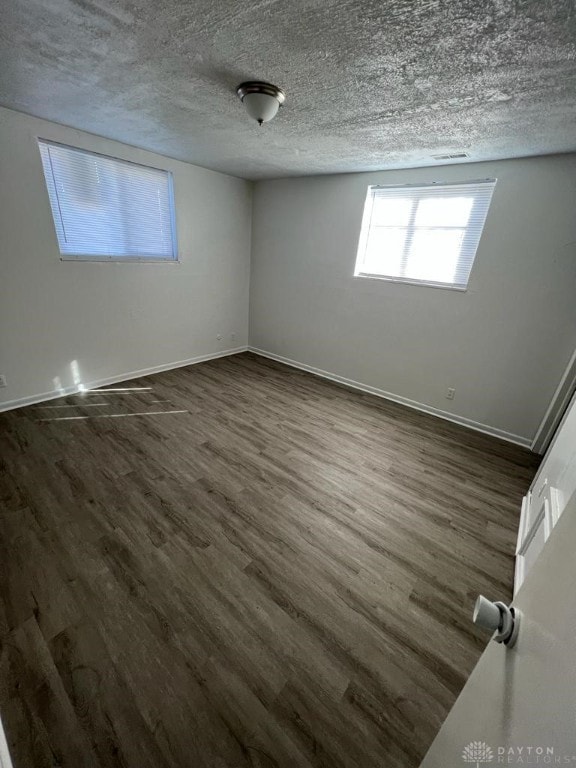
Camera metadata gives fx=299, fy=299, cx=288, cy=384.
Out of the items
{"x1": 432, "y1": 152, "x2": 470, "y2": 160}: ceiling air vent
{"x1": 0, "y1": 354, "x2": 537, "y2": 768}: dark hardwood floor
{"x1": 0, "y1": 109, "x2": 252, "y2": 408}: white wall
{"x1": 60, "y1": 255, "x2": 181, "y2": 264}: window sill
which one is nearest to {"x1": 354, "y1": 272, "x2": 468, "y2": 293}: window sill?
{"x1": 432, "y1": 152, "x2": 470, "y2": 160}: ceiling air vent

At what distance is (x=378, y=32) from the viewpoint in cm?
120

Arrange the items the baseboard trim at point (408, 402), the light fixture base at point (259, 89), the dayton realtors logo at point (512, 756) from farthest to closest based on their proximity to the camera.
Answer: the baseboard trim at point (408, 402)
the light fixture base at point (259, 89)
the dayton realtors logo at point (512, 756)

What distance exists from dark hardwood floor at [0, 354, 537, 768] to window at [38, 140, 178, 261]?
1.77 meters

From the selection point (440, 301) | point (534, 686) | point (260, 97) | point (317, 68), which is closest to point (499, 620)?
point (534, 686)

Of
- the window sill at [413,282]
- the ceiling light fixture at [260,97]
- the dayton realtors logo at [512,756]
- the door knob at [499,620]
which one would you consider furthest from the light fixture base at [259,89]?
the dayton realtors logo at [512,756]

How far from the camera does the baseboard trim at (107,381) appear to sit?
2.92 meters

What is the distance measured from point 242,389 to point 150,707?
2.87m

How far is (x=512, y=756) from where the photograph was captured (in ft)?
1.45

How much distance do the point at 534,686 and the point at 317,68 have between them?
2.26 metres

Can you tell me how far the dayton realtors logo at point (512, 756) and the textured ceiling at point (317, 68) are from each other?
1.88 meters

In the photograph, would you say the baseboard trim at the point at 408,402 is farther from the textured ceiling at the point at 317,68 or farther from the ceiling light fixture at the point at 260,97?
the ceiling light fixture at the point at 260,97

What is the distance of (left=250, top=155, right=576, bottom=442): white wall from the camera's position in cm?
259

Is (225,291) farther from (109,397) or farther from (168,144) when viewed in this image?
(109,397)

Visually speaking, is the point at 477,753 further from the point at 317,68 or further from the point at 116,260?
the point at 116,260
